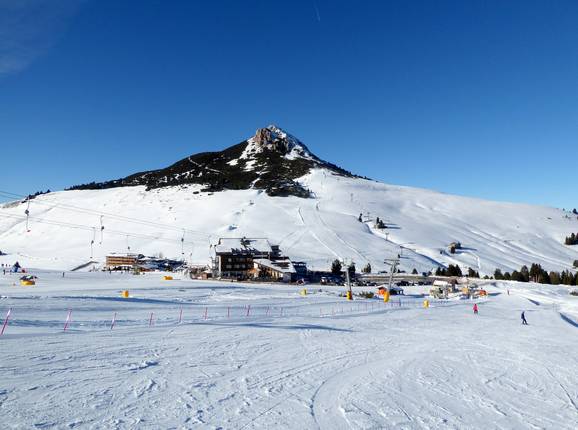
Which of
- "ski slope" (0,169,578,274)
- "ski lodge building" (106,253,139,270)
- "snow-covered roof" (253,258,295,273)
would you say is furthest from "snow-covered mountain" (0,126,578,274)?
"snow-covered roof" (253,258,295,273)

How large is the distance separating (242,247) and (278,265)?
45.2 feet

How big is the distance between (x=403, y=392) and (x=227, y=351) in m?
6.86

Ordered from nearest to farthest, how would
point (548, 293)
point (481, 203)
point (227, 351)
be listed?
point (227, 351) → point (548, 293) → point (481, 203)

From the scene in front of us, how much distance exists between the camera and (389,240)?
397ft

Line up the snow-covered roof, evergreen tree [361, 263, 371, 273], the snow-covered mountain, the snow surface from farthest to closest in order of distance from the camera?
the snow-covered mountain, evergreen tree [361, 263, 371, 273], the snow-covered roof, the snow surface

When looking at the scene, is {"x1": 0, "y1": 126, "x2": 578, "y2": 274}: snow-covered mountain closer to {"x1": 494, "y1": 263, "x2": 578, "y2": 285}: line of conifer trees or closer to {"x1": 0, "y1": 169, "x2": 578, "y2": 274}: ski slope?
{"x1": 0, "y1": 169, "x2": 578, "y2": 274}: ski slope

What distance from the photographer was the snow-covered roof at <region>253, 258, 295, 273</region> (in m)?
74.7

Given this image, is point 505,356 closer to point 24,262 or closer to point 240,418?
point 240,418

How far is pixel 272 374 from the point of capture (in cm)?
1307

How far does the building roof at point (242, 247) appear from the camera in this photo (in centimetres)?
8488

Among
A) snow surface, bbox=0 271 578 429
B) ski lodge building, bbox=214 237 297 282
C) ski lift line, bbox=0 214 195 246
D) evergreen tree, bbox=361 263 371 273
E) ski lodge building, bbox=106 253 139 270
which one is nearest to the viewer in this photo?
snow surface, bbox=0 271 578 429

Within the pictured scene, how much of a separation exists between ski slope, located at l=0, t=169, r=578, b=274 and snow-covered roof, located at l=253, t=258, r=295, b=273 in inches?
582

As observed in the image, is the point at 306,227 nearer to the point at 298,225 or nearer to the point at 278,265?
the point at 298,225

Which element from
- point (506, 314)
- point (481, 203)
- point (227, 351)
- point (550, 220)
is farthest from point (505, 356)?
point (481, 203)
